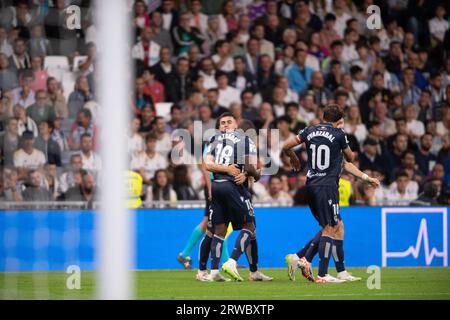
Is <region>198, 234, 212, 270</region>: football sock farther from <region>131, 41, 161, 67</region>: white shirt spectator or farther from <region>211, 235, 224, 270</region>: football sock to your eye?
<region>131, 41, 161, 67</region>: white shirt spectator

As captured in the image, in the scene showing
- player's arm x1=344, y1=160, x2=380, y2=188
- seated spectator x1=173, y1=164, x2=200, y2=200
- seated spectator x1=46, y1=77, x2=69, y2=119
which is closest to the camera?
player's arm x1=344, y1=160, x2=380, y2=188

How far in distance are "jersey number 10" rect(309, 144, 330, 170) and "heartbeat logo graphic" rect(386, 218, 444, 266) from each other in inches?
178

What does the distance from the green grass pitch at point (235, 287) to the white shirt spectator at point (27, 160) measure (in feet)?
4.63

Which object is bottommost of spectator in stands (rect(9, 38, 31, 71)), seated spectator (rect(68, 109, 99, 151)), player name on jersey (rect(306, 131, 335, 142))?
player name on jersey (rect(306, 131, 335, 142))

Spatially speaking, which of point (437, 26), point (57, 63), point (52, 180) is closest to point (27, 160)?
point (52, 180)

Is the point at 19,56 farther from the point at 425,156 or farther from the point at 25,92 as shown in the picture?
the point at 425,156

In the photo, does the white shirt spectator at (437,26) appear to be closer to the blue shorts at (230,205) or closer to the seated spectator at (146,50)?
the seated spectator at (146,50)

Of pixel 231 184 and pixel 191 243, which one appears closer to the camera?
pixel 231 184

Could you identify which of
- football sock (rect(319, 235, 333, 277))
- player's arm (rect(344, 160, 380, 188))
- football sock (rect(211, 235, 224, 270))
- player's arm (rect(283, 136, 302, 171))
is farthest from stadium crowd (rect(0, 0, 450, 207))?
player's arm (rect(344, 160, 380, 188))

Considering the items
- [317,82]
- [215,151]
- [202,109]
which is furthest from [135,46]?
[215,151]

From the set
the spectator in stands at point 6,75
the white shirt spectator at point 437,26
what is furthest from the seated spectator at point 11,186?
the white shirt spectator at point 437,26

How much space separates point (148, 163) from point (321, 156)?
508cm

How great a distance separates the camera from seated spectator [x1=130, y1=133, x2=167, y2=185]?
1573cm

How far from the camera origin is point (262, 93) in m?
17.8
